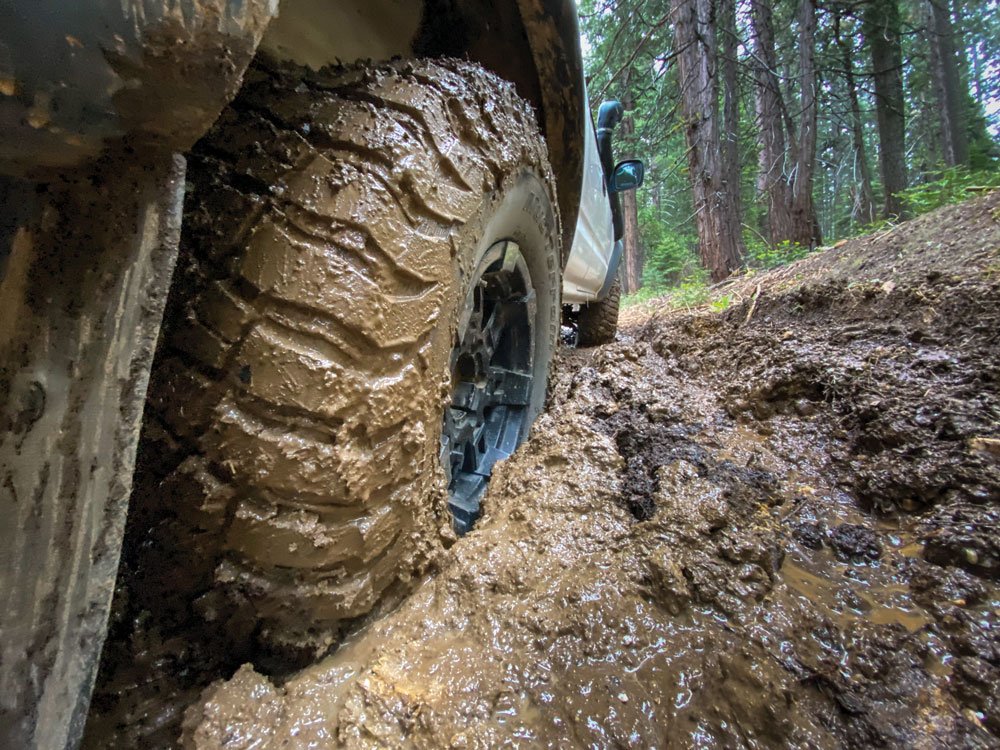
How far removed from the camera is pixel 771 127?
277 inches

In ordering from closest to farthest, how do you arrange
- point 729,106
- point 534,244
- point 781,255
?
point 534,244 → point 781,255 → point 729,106

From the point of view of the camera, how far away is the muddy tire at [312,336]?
715mm

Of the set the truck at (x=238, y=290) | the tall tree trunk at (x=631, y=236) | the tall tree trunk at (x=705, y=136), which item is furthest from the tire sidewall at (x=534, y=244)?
the tall tree trunk at (x=631, y=236)

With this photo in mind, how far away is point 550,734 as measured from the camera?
74 centimetres

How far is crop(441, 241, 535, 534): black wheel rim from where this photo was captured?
4.51 feet

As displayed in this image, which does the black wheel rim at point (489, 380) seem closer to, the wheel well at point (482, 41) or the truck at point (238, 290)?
the truck at point (238, 290)

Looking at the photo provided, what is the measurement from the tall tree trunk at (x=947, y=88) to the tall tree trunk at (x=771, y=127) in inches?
277

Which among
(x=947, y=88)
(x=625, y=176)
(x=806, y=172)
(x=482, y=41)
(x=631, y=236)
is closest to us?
(x=482, y=41)

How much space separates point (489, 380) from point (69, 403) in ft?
3.76

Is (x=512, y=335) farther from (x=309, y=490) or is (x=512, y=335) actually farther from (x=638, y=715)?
(x=638, y=715)

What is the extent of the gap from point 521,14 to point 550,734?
1.62 m

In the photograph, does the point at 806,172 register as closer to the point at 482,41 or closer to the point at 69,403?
the point at 482,41

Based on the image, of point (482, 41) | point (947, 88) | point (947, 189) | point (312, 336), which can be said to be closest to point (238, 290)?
point (312, 336)

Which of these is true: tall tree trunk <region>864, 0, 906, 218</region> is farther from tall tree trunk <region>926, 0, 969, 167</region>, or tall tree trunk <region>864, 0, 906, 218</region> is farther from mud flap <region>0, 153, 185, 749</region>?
mud flap <region>0, 153, 185, 749</region>
